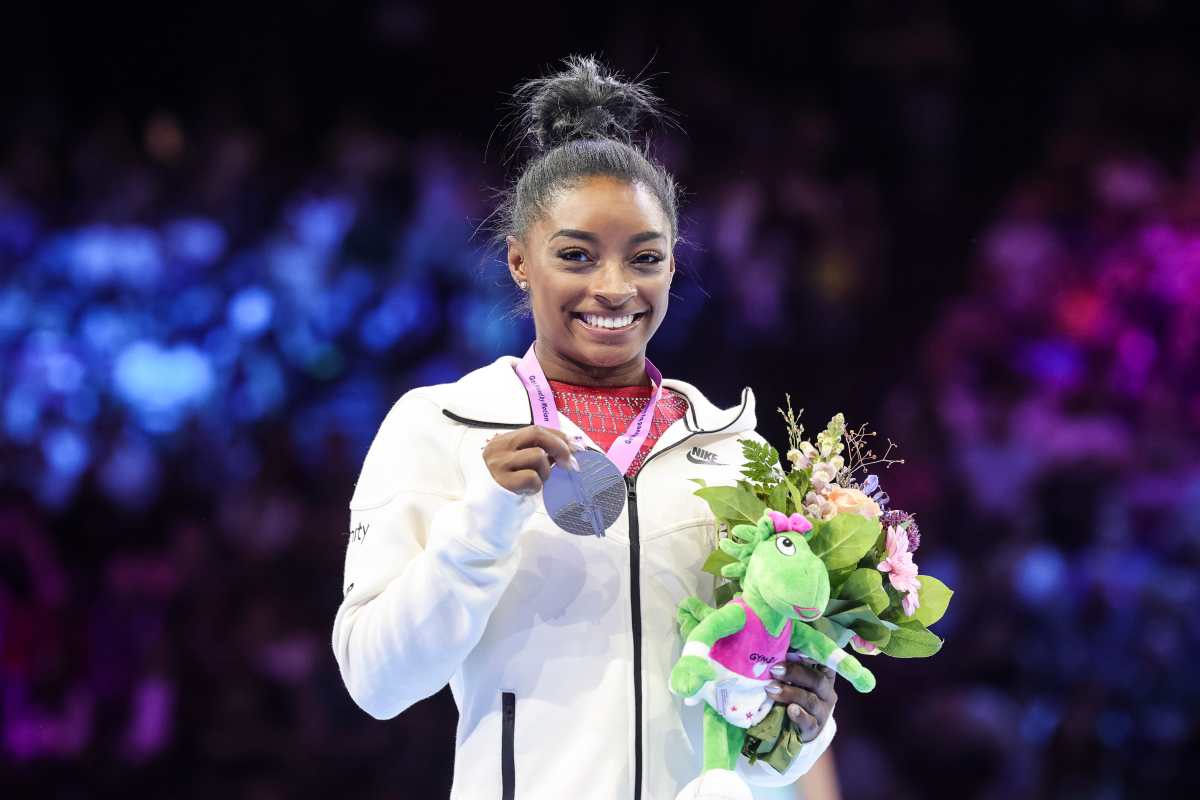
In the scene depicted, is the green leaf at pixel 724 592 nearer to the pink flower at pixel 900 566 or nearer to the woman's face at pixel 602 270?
the pink flower at pixel 900 566

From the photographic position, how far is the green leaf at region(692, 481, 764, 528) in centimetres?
166

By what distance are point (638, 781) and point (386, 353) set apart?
2534 mm

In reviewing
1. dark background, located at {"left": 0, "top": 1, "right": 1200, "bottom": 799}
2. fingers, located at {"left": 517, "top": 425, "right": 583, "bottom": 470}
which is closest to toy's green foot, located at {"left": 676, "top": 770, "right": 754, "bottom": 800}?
fingers, located at {"left": 517, "top": 425, "right": 583, "bottom": 470}

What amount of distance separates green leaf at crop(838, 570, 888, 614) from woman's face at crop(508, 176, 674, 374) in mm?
493

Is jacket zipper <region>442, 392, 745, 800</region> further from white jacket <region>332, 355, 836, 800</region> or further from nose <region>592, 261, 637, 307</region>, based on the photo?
nose <region>592, 261, 637, 307</region>

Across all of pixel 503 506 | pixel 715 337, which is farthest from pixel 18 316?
pixel 503 506

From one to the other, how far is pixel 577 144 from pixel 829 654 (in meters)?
0.90

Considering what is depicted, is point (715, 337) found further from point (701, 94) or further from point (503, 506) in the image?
point (503, 506)

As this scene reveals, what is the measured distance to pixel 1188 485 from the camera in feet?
13.6

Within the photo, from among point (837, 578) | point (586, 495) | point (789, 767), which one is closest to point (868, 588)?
point (837, 578)

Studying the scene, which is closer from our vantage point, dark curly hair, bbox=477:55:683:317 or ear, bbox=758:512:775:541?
ear, bbox=758:512:775:541

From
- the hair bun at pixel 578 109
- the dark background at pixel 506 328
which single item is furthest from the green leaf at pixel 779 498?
the dark background at pixel 506 328

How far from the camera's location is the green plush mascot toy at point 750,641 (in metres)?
1.54

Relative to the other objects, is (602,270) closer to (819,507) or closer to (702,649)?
(819,507)
